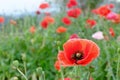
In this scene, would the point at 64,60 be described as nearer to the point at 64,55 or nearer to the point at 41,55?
the point at 64,55

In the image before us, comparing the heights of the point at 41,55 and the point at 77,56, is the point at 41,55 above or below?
below

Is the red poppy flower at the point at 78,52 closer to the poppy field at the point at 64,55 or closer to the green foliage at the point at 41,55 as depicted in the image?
the poppy field at the point at 64,55

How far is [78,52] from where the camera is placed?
1402mm

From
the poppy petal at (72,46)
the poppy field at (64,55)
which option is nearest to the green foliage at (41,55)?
the poppy field at (64,55)

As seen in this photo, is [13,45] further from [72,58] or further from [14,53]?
[72,58]

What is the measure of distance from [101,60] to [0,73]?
0.93m

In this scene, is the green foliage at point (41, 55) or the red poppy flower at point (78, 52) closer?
the red poppy flower at point (78, 52)

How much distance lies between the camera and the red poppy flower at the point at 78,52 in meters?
1.34

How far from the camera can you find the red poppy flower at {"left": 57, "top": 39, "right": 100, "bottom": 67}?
1.34 meters

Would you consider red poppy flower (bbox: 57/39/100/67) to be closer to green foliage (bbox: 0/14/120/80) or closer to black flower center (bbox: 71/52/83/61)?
black flower center (bbox: 71/52/83/61)

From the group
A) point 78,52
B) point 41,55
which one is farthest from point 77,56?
point 41,55

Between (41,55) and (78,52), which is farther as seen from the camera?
(41,55)

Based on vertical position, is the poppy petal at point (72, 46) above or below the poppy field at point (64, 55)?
above

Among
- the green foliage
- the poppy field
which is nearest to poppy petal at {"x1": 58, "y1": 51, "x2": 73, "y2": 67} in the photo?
the poppy field
